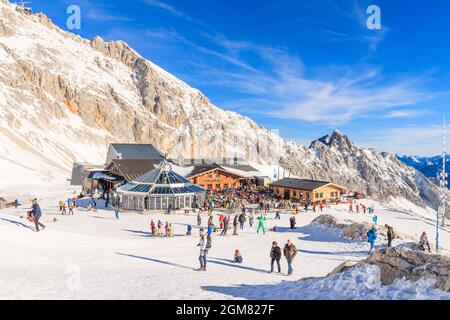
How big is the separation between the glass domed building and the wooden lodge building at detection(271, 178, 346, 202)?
15.4 metres

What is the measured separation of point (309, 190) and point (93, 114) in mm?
98886

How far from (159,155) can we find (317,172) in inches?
4918

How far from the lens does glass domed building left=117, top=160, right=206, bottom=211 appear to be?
119ft

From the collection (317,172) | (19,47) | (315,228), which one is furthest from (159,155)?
(317,172)

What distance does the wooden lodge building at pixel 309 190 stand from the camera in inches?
1836

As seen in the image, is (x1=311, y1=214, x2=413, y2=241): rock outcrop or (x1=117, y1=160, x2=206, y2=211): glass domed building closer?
(x1=311, y1=214, x2=413, y2=241): rock outcrop

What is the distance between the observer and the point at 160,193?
120 ft

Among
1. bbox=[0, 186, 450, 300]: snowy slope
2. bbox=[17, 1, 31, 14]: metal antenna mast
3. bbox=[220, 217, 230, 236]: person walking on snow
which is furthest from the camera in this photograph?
bbox=[17, 1, 31, 14]: metal antenna mast

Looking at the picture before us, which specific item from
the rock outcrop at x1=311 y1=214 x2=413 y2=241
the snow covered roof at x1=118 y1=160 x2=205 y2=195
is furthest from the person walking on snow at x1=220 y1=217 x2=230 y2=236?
the snow covered roof at x1=118 y1=160 x2=205 y2=195

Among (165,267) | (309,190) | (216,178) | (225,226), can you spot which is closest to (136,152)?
(216,178)

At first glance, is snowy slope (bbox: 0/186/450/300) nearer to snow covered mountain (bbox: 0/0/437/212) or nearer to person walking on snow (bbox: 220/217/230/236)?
person walking on snow (bbox: 220/217/230/236)

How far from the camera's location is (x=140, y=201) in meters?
36.2

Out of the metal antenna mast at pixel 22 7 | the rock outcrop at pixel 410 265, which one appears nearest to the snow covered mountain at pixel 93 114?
the metal antenna mast at pixel 22 7
